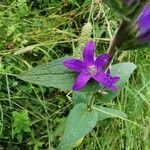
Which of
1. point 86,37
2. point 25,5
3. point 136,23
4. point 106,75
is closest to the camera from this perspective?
→ point 136,23

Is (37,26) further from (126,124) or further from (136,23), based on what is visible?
(136,23)

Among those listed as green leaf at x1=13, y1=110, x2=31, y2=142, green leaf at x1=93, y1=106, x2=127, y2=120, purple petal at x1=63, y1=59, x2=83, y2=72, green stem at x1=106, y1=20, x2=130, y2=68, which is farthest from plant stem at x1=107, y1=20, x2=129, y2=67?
green leaf at x1=13, y1=110, x2=31, y2=142

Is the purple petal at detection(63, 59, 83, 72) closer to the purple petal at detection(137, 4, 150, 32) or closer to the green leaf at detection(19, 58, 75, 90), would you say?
the green leaf at detection(19, 58, 75, 90)

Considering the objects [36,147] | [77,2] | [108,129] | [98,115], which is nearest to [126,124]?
[108,129]

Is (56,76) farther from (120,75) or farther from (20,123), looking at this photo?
(20,123)

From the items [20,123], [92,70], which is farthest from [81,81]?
[20,123]

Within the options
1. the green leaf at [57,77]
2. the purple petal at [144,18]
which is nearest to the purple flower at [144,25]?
the purple petal at [144,18]

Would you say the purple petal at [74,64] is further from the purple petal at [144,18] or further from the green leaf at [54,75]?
the purple petal at [144,18]
